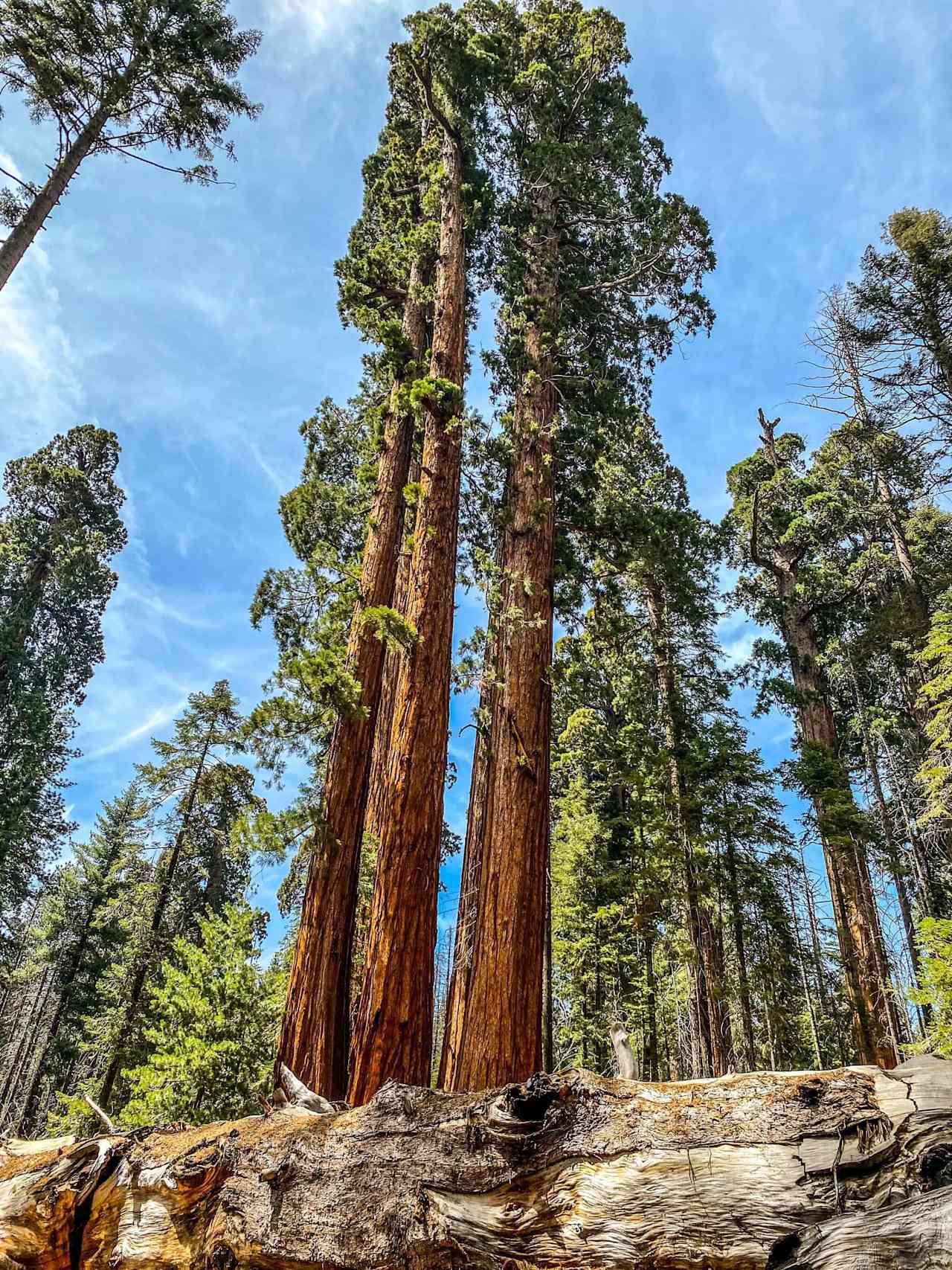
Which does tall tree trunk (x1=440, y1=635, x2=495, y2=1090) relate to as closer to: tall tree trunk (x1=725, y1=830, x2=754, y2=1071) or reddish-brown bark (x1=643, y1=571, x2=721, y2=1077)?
reddish-brown bark (x1=643, y1=571, x2=721, y2=1077)

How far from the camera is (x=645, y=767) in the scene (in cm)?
1192

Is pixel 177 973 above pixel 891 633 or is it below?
below

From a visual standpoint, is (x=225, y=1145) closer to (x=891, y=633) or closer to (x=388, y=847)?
(x=388, y=847)

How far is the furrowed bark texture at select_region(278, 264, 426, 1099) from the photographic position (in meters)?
5.60

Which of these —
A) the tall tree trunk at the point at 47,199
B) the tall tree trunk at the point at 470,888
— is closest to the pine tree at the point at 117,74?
the tall tree trunk at the point at 47,199

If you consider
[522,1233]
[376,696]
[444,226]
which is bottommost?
[522,1233]

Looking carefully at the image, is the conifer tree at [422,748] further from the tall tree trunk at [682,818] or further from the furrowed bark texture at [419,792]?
the tall tree trunk at [682,818]

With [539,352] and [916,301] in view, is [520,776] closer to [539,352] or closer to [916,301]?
[539,352]

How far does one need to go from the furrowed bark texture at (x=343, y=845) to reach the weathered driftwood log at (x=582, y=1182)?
2942mm

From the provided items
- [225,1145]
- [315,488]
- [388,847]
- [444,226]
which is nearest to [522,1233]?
[225,1145]

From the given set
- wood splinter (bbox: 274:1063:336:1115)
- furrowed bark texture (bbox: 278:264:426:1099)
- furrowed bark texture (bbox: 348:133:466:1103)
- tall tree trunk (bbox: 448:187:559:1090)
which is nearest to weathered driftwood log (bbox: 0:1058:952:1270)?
wood splinter (bbox: 274:1063:336:1115)

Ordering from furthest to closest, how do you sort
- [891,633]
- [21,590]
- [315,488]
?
[21,590] → [891,633] → [315,488]

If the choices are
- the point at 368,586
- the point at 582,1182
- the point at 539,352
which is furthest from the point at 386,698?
the point at 582,1182

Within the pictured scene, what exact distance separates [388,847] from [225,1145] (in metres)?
2.50
